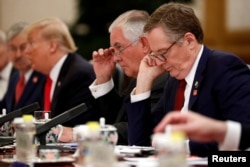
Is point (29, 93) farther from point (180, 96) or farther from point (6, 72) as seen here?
point (180, 96)

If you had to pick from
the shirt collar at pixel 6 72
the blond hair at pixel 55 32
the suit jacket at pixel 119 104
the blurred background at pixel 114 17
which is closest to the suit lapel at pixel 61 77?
the blond hair at pixel 55 32

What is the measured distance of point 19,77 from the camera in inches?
238

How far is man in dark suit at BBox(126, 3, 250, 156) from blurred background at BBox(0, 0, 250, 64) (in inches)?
163

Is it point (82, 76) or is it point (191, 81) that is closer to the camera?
point (191, 81)

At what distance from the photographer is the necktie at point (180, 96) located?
364 centimetres

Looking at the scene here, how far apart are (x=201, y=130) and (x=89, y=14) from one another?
20.9 feet

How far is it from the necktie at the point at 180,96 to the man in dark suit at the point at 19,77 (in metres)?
1.88

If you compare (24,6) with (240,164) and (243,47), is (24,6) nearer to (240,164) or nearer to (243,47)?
(243,47)

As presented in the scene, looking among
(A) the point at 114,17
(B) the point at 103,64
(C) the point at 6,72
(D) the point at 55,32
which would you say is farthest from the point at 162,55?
(A) the point at 114,17

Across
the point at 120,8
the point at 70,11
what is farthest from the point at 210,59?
the point at 70,11

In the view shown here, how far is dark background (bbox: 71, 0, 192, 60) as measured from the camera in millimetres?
8305

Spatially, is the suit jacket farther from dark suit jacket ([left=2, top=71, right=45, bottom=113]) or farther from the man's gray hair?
dark suit jacket ([left=2, top=71, right=45, bottom=113])

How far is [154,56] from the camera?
11.7ft

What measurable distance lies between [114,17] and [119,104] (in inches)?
158
